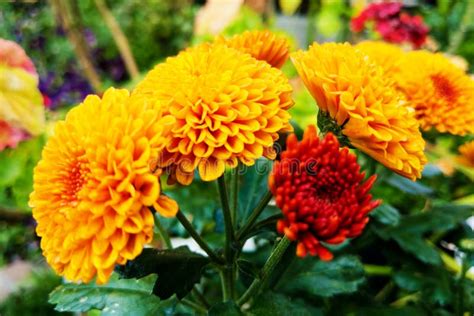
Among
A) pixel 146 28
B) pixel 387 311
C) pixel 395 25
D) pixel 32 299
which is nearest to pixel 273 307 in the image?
pixel 387 311

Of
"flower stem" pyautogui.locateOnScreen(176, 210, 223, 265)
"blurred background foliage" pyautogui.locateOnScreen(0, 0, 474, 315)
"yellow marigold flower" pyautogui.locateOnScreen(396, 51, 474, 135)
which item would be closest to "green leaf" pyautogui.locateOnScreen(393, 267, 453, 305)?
"blurred background foliage" pyautogui.locateOnScreen(0, 0, 474, 315)

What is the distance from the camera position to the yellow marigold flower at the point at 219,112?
44 centimetres

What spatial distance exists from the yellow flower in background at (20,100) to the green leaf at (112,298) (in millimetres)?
301

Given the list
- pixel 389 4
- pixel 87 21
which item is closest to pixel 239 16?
pixel 389 4

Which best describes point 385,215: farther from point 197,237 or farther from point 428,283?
point 197,237

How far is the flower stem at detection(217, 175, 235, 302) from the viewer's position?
1.71ft

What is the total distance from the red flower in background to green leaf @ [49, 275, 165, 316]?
98 centimetres

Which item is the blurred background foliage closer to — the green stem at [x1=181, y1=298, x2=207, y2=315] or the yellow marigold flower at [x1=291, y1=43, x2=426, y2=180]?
the green stem at [x1=181, y1=298, x2=207, y2=315]


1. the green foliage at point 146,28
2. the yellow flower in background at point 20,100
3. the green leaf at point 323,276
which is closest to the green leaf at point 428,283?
the green leaf at point 323,276

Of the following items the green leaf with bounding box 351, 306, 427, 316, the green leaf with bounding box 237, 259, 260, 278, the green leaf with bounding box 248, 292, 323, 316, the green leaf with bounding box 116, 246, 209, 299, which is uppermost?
the green leaf with bounding box 116, 246, 209, 299

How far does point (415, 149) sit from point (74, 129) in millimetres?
319

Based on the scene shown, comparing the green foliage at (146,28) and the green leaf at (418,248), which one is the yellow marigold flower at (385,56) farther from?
the green foliage at (146,28)

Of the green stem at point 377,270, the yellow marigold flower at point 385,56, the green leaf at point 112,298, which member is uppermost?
the yellow marigold flower at point 385,56

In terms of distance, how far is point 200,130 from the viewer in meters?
0.45
